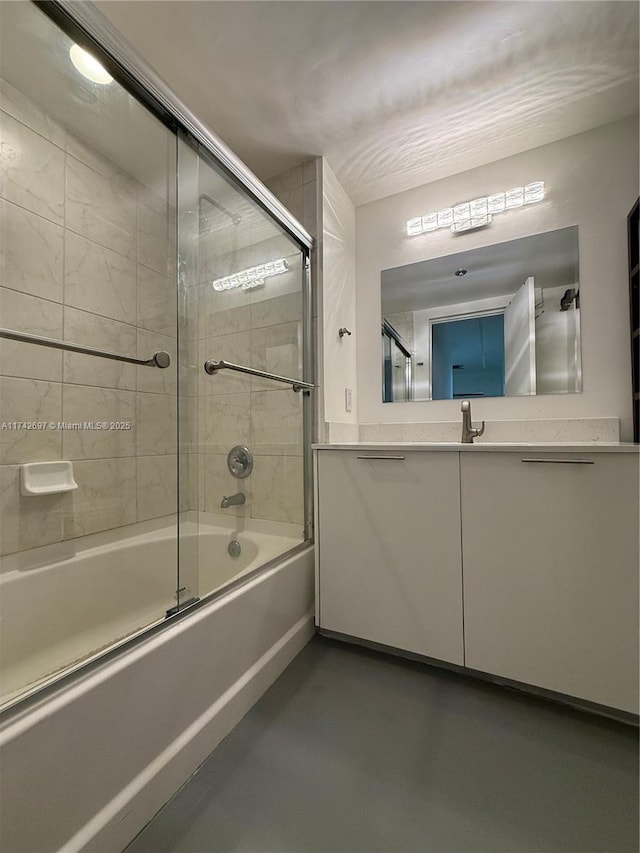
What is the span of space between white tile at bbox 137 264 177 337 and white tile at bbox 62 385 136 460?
0.35 m

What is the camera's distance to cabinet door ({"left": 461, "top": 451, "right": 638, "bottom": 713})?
106cm

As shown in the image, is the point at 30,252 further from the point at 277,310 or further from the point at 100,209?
the point at 277,310

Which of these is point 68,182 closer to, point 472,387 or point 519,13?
point 519,13

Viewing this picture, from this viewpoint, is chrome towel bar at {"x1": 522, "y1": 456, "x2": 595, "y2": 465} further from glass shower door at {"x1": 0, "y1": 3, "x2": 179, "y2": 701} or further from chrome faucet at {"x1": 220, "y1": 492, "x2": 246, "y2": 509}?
glass shower door at {"x1": 0, "y1": 3, "x2": 179, "y2": 701}

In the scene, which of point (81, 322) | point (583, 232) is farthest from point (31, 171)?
point (583, 232)

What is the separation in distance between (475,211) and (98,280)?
6.03 feet

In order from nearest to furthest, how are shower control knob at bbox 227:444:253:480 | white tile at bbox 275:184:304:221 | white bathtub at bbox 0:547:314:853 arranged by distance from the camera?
white bathtub at bbox 0:547:314:853
shower control knob at bbox 227:444:253:480
white tile at bbox 275:184:304:221

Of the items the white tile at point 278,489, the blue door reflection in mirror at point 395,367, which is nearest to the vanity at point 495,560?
the white tile at point 278,489

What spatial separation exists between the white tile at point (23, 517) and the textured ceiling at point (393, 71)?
5.08 feet

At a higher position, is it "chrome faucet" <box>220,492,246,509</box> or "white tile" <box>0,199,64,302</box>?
"white tile" <box>0,199,64,302</box>

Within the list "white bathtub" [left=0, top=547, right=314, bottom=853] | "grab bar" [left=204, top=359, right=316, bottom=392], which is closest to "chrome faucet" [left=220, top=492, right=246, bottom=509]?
"white bathtub" [left=0, top=547, right=314, bottom=853]

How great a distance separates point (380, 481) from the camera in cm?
140

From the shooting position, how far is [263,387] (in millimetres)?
1663

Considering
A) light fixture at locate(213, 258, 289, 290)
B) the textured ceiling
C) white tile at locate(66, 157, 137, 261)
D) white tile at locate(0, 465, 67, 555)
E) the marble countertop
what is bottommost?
white tile at locate(0, 465, 67, 555)
